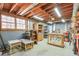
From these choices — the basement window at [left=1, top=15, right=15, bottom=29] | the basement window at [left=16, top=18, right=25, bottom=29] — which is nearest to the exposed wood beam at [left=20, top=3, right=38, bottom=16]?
the basement window at [left=16, top=18, right=25, bottom=29]

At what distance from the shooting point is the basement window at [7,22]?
197 centimetres

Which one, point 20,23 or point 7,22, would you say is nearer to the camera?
point 7,22

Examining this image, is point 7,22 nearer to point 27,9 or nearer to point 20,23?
point 20,23

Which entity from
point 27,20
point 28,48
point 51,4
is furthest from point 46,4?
point 28,48

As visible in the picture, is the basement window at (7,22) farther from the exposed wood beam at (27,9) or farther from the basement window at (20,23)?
the exposed wood beam at (27,9)

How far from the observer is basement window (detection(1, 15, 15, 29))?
197cm

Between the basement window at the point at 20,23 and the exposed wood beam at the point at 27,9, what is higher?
the exposed wood beam at the point at 27,9

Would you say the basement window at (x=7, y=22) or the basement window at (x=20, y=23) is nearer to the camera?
the basement window at (x=7, y=22)

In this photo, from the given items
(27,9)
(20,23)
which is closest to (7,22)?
(20,23)

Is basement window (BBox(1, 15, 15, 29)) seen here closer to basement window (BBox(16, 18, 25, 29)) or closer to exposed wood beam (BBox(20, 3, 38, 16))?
basement window (BBox(16, 18, 25, 29))

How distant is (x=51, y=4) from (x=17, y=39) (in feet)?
3.95

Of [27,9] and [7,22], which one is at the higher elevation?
[27,9]

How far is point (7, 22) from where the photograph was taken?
6.64ft

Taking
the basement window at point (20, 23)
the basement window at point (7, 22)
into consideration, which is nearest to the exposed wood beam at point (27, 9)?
the basement window at point (20, 23)
